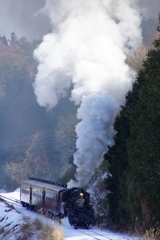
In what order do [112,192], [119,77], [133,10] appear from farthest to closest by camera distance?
1. [133,10]
2. [119,77]
3. [112,192]

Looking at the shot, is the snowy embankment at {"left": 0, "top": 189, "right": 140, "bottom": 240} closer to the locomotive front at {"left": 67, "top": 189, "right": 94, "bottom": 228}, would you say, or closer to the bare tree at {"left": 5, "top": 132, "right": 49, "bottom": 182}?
the locomotive front at {"left": 67, "top": 189, "right": 94, "bottom": 228}

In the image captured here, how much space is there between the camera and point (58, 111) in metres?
84.1

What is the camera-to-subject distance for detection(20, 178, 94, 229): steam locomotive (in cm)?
2814

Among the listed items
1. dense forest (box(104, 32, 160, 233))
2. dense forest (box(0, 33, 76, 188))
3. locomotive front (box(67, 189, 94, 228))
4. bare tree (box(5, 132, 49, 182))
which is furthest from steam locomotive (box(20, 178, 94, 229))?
bare tree (box(5, 132, 49, 182))

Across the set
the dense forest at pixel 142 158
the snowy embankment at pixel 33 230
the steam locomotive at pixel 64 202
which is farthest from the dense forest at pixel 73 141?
the steam locomotive at pixel 64 202

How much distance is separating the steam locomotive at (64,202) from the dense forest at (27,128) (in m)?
26.9

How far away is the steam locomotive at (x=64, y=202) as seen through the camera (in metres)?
28.1

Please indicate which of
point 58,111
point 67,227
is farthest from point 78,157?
point 58,111

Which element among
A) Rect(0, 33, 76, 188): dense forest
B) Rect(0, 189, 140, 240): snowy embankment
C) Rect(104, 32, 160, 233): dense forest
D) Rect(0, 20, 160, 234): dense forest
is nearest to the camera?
Rect(0, 189, 140, 240): snowy embankment

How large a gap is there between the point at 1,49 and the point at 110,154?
307 ft

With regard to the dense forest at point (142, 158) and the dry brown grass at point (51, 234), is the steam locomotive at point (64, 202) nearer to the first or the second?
the dense forest at point (142, 158)

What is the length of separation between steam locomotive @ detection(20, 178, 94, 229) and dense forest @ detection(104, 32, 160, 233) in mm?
2191

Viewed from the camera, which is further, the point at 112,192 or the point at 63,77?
the point at 63,77

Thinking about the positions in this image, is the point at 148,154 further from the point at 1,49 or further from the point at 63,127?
the point at 1,49
